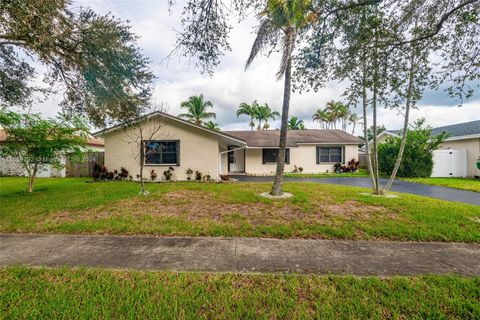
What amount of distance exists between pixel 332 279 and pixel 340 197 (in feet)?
18.1

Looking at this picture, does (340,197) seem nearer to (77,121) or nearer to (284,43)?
(284,43)

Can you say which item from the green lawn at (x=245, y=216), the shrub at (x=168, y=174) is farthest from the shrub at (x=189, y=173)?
the green lawn at (x=245, y=216)

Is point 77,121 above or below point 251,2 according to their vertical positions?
below

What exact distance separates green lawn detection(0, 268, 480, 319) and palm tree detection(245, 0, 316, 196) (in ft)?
16.3

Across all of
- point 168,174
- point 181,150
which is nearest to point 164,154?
point 181,150

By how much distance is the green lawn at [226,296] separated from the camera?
218 centimetres

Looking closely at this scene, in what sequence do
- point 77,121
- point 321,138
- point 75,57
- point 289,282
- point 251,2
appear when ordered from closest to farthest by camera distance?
point 289,282 → point 251,2 → point 75,57 → point 77,121 → point 321,138

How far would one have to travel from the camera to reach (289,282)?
267 cm

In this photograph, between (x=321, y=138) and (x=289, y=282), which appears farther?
(x=321, y=138)

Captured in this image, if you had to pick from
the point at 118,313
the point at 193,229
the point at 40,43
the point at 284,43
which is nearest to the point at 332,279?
the point at 118,313

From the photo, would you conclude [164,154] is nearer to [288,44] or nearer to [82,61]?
[82,61]

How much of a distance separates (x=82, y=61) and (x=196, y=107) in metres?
22.8

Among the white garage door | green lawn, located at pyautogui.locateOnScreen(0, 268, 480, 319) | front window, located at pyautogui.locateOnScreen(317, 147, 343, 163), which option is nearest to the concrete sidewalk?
green lawn, located at pyautogui.locateOnScreen(0, 268, 480, 319)

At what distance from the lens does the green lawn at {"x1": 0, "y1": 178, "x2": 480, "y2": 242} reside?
445cm
